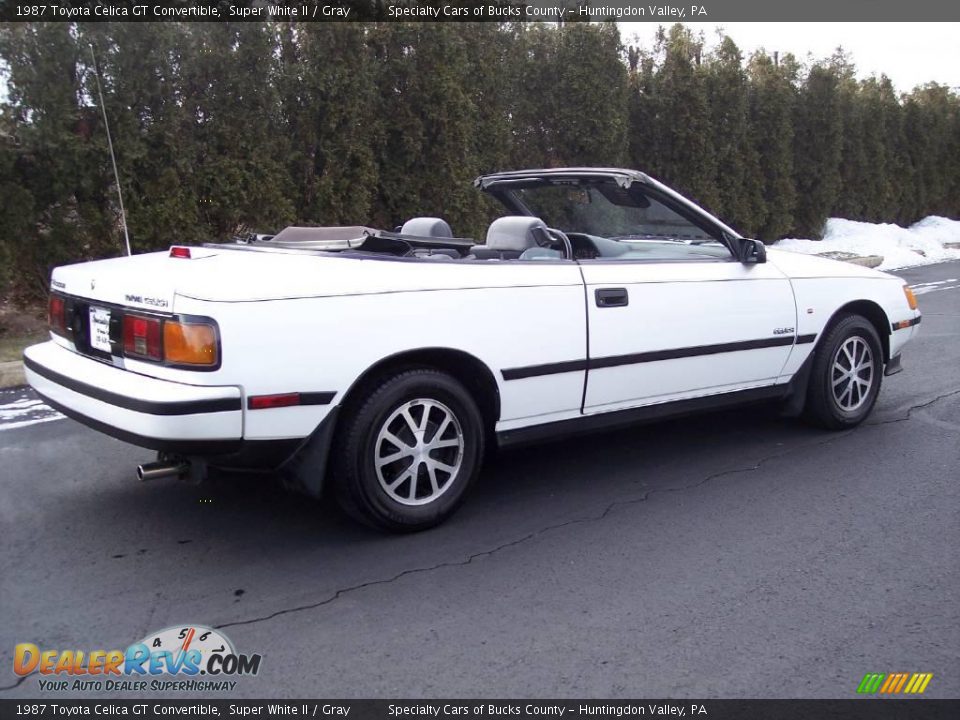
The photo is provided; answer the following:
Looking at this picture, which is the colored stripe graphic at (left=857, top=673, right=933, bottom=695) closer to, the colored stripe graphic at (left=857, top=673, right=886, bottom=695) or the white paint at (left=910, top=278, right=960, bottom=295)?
the colored stripe graphic at (left=857, top=673, right=886, bottom=695)

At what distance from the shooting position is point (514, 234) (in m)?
4.62

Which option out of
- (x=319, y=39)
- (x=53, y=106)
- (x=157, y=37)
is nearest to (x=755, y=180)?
(x=319, y=39)

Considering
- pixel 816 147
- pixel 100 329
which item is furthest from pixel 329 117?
pixel 816 147

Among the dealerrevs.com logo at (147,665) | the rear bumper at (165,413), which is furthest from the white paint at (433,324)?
the dealerrevs.com logo at (147,665)

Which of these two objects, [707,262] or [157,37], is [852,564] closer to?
[707,262]

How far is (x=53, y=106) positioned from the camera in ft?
27.2

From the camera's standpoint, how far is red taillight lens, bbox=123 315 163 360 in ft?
11.4

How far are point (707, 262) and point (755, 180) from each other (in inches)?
525

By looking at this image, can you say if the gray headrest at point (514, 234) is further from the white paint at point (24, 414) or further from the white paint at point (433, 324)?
the white paint at point (24, 414)

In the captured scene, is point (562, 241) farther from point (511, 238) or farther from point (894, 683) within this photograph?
point (894, 683)

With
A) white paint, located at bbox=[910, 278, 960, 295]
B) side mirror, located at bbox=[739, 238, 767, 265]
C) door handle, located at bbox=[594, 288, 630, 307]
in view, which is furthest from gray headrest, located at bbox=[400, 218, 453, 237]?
white paint, located at bbox=[910, 278, 960, 295]

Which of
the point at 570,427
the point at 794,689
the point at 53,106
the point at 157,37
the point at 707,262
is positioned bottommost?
the point at 794,689

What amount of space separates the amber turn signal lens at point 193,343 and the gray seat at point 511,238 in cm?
169

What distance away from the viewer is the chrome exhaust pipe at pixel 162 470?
11.8 ft
